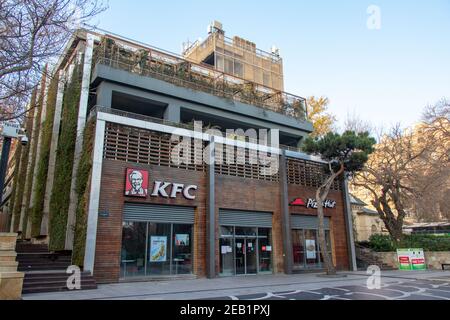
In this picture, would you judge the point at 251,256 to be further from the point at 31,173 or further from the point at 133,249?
the point at 31,173

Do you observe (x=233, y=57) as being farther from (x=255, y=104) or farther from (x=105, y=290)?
(x=105, y=290)

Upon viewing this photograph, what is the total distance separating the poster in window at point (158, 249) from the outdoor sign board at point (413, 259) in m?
16.0

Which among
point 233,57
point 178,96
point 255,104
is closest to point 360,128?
point 255,104

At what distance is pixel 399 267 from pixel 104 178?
19717mm

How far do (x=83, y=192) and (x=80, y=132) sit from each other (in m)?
3.60

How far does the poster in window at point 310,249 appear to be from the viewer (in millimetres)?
21125

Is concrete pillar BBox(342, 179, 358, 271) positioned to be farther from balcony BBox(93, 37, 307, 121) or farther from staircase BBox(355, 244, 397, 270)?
balcony BBox(93, 37, 307, 121)

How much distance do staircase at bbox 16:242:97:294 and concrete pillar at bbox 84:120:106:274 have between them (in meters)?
0.71

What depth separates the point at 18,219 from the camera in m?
27.2

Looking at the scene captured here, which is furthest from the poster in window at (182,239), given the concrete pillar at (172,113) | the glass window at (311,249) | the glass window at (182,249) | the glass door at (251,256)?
the glass window at (311,249)

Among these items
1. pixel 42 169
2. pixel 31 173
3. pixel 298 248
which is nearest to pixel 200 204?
pixel 298 248

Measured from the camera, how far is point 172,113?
19859 millimetres

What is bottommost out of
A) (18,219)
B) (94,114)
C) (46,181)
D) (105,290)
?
(105,290)

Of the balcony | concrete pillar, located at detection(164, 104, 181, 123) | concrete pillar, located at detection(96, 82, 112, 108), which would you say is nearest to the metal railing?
the balcony
